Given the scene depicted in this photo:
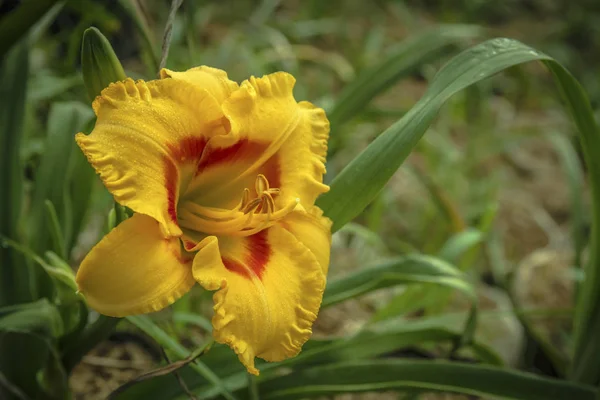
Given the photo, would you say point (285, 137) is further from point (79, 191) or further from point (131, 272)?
point (79, 191)

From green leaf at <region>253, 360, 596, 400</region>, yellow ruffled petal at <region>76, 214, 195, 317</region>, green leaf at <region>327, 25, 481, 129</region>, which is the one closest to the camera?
yellow ruffled petal at <region>76, 214, 195, 317</region>

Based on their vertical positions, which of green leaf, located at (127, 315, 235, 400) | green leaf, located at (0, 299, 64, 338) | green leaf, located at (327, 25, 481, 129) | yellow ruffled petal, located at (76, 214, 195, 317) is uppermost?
yellow ruffled petal, located at (76, 214, 195, 317)

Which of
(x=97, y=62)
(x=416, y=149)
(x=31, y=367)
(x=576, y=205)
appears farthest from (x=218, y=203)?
(x=416, y=149)

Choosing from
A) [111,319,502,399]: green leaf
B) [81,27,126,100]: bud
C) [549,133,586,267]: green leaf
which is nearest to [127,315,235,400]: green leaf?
[111,319,502,399]: green leaf

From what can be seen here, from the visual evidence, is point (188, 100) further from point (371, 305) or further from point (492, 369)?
point (371, 305)

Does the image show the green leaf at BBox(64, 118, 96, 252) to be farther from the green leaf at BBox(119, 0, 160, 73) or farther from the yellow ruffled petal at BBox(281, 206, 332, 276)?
the yellow ruffled petal at BBox(281, 206, 332, 276)

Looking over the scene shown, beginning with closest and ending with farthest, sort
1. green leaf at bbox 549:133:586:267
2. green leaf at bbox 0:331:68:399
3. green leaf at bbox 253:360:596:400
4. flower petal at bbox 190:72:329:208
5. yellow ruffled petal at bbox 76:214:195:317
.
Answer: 1. yellow ruffled petal at bbox 76:214:195:317
2. flower petal at bbox 190:72:329:208
3. green leaf at bbox 0:331:68:399
4. green leaf at bbox 253:360:596:400
5. green leaf at bbox 549:133:586:267
